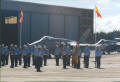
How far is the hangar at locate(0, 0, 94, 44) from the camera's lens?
204 ft

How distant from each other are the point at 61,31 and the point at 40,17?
23.0 feet

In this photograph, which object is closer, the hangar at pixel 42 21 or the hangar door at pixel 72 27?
the hangar at pixel 42 21

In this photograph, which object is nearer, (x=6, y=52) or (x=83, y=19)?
(x=6, y=52)

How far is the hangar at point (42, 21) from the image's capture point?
2445 inches

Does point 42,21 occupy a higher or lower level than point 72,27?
higher

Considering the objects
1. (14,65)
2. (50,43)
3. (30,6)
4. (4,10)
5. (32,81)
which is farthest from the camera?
(30,6)

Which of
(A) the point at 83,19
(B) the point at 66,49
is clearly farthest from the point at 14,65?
(A) the point at 83,19

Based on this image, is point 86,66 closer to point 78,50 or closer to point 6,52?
point 78,50

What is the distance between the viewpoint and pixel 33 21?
6862 cm

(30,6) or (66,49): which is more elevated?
(30,6)

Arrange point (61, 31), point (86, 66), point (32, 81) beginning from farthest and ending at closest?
point (61, 31) → point (86, 66) → point (32, 81)

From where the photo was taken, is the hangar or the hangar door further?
the hangar door

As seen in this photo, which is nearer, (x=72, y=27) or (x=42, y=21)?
(x=42, y=21)

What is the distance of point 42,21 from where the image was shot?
229ft
